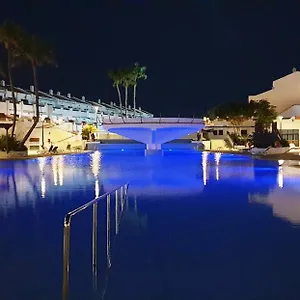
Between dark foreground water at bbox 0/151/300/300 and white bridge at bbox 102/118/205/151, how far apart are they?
1326 inches

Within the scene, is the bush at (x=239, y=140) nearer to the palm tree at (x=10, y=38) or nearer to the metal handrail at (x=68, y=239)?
the palm tree at (x=10, y=38)

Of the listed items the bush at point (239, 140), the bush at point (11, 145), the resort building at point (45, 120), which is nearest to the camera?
the bush at point (11, 145)

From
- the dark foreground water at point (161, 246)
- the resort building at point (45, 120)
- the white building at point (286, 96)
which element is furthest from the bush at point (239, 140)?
the dark foreground water at point (161, 246)

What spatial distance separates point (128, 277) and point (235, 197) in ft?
21.9

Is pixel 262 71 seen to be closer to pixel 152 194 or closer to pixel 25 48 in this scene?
pixel 25 48

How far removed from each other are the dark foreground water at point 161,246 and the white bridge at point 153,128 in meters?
33.7

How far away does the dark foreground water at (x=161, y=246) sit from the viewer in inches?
196

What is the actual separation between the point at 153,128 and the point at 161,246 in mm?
39876

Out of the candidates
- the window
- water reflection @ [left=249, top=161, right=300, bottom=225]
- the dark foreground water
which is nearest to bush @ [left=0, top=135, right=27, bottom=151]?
the dark foreground water

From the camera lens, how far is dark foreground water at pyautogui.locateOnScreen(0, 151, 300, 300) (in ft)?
16.4

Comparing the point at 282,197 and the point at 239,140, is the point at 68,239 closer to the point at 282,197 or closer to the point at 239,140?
the point at 282,197

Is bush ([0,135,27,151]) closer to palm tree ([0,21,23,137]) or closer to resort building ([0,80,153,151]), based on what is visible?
palm tree ([0,21,23,137])

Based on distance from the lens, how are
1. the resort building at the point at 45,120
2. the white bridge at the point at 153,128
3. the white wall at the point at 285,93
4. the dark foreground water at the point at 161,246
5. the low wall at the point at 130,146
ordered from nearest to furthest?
the dark foreground water at the point at 161,246, the resort building at the point at 45,120, the white bridge at the point at 153,128, the low wall at the point at 130,146, the white wall at the point at 285,93

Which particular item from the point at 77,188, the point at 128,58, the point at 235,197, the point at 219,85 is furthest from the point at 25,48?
the point at 219,85
